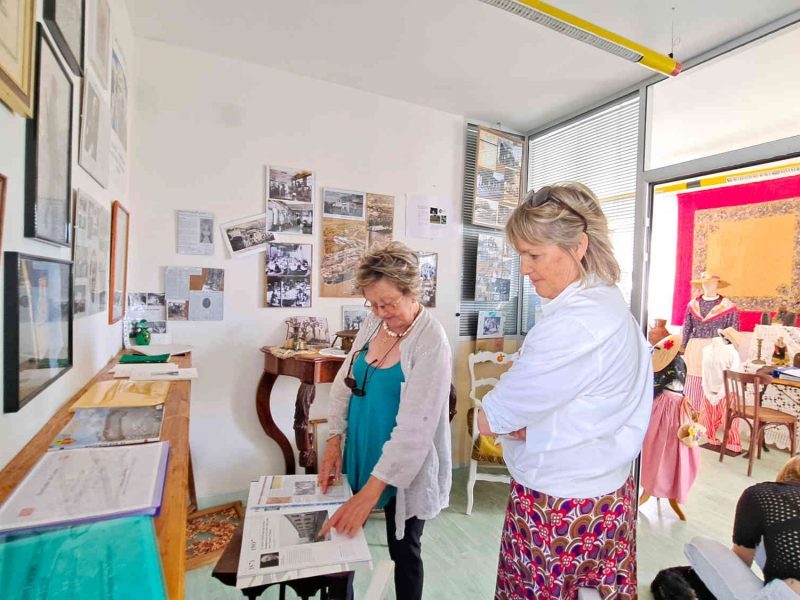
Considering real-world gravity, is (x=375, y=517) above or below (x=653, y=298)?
below

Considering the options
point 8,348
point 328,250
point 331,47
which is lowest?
point 8,348

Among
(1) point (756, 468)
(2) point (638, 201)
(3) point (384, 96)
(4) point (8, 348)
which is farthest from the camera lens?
(3) point (384, 96)

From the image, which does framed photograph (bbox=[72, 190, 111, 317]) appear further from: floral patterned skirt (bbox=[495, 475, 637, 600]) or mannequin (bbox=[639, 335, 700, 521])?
mannequin (bbox=[639, 335, 700, 521])

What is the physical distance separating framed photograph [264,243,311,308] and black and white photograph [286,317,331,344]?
0.10 m

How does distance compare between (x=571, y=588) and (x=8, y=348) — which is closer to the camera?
(x=8, y=348)

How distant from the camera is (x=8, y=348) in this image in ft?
2.59

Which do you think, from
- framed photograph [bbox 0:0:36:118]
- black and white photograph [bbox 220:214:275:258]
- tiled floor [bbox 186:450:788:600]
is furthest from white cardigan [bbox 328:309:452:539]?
black and white photograph [bbox 220:214:275:258]

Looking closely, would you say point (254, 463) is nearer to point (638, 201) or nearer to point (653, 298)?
point (653, 298)

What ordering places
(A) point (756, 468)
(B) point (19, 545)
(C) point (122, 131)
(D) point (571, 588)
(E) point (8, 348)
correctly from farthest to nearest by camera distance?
(A) point (756, 468)
(C) point (122, 131)
(D) point (571, 588)
(E) point (8, 348)
(B) point (19, 545)

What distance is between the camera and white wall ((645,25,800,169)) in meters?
2.12

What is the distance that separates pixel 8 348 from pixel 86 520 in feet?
1.26

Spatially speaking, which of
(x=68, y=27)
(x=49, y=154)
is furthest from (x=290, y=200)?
(x=49, y=154)

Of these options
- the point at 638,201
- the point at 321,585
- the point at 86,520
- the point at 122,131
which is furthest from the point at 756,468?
the point at 122,131

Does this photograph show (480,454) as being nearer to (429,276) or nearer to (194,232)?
(429,276)
